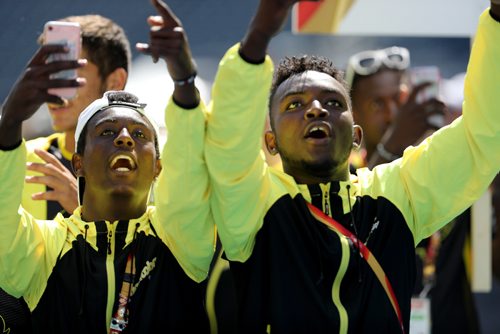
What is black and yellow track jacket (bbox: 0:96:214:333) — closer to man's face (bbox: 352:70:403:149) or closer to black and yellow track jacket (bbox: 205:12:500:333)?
black and yellow track jacket (bbox: 205:12:500:333)

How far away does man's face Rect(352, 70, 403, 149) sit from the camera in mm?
6219

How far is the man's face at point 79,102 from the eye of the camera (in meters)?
4.46

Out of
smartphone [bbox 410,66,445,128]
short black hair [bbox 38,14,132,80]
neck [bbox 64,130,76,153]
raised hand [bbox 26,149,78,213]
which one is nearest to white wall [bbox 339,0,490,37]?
smartphone [bbox 410,66,445,128]

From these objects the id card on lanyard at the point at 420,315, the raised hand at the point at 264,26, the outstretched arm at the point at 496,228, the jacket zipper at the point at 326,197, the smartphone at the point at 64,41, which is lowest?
the id card on lanyard at the point at 420,315

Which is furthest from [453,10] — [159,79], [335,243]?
[335,243]

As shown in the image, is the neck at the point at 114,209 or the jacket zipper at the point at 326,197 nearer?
the jacket zipper at the point at 326,197

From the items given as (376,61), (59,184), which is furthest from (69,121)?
(376,61)

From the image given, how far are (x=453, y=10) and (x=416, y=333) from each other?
6.15 ft

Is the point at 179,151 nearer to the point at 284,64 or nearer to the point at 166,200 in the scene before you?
the point at 166,200

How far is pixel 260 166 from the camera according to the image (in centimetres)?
308

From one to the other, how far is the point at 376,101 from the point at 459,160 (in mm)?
3091

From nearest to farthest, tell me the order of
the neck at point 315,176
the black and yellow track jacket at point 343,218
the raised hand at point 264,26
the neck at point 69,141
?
1. the raised hand at point 264,26
2. the black and yellow track jacket at point 343,218
3. the neck at point 315,176
4. the neck at point 69,141

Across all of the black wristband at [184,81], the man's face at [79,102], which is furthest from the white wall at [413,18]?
the black wristband at [184,81]

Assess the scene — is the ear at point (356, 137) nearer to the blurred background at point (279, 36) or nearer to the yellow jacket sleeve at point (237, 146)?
the yellow jacket sleeve at point (237, 146)
